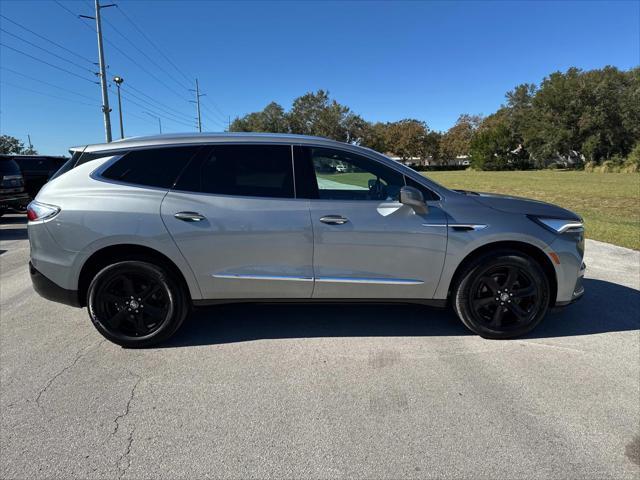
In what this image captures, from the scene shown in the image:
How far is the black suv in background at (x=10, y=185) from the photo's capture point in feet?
35.3

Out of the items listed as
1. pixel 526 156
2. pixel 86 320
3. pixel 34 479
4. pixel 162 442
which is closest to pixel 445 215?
pixel 162 442

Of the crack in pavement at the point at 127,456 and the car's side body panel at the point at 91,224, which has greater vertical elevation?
the car's side body panel at the point at 91,224

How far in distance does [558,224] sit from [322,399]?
2573 mm

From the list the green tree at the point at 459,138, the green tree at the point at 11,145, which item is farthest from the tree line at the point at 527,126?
the green tree at the point at 11,145

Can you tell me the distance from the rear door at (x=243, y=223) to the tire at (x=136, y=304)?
0.94ft

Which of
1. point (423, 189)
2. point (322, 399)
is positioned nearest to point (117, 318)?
point (322, 399)

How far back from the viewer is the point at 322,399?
286 centimetres

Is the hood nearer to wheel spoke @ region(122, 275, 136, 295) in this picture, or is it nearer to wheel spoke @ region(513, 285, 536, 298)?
wheel spoke @ region(513, 285, 536, 298)

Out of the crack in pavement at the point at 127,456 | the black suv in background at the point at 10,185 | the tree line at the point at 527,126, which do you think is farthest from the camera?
the tree line at the point at 527,126

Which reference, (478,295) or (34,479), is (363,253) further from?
(34,479)

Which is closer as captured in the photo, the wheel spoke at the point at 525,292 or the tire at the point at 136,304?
the tire at the point at 136,304

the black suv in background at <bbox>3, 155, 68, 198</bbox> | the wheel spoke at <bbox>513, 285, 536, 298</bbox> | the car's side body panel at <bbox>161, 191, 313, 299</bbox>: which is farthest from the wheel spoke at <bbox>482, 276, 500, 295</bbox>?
the black suv in background at <bbox>3, 155, 68, 198</bbox>

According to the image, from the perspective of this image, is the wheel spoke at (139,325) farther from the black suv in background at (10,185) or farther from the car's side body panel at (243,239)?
the black suv in background at (10,185)

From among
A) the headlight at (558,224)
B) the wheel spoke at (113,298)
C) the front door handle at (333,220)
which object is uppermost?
the front door handle at (333,220)
